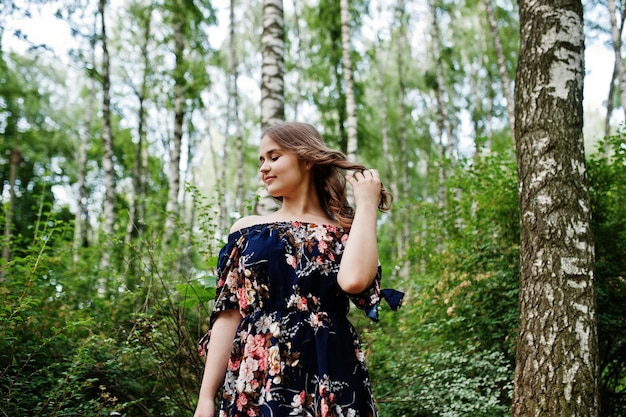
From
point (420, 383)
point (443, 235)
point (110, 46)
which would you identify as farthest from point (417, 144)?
point (420, 383)

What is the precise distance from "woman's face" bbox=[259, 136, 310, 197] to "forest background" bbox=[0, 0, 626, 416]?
4.88 feet

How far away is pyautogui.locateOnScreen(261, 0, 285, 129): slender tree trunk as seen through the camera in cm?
507

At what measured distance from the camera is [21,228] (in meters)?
16.6

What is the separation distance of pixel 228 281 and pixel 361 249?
0.50m

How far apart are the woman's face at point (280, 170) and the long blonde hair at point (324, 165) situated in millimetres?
22

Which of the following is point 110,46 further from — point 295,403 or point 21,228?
point 295,403

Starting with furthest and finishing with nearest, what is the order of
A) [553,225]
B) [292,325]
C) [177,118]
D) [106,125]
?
[177,118]
[106,125]
[553,225]
[292,325]

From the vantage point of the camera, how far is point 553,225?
3.03 meters

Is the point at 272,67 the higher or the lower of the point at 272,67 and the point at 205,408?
the higher

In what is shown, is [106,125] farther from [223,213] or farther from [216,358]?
[216,358]

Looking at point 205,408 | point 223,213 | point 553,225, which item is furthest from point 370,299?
point 223,213

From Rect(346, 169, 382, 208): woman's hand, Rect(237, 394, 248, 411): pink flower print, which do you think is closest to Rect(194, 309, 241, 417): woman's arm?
Rect(237, 394, 248, 411): pink flower print

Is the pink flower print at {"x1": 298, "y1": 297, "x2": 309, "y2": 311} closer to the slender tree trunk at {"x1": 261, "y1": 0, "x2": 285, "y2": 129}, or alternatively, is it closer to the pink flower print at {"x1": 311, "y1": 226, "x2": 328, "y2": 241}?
the pink flower print at {"x1": 311, "y1": 226, "x2": 328, "y2": 241}

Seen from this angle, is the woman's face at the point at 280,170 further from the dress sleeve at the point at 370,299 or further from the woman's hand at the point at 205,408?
the woman's hand at the point at 205,408
